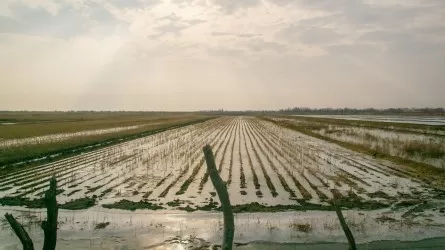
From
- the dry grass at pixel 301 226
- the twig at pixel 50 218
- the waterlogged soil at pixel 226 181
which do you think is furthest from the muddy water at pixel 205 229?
the twig at pixel 50 218

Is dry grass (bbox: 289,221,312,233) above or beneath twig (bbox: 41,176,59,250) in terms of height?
beneath

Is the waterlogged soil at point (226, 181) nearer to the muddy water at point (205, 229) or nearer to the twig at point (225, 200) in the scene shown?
the muddy water at point (205, 229)

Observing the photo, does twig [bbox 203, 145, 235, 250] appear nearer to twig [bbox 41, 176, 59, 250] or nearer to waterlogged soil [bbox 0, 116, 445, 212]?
twig [bbox 41, 176, 59, 250]

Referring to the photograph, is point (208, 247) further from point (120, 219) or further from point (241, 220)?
point (120, 219)

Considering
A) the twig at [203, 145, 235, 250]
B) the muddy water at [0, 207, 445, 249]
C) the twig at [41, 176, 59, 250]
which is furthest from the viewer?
the muddy water at [0, 207, 445, 249]

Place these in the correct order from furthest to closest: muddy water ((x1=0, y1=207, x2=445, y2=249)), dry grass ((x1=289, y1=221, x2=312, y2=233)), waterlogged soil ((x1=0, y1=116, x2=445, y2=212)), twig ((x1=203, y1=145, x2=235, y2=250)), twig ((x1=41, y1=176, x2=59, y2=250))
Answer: waterlogged soil ((x1=0, y1=116, x2=445, y2=212)) → dry grass ((x1=289, y1=221, x2=312, y2=233)) → muddy water ((x1=0, y1=207, x2=445, y2=249)) → twig ((x1=41, y1=176, x2=59, y2=250)) → twig ((x1=203, y1=145, x2=235, y2=250))

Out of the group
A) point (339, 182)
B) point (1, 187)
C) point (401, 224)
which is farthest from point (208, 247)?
point (1, 187)

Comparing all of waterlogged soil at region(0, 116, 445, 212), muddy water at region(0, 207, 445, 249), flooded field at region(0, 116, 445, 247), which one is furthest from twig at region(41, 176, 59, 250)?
waterlogged soil at region(0, 116, 445, 212)

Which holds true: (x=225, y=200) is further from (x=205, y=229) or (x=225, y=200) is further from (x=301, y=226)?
(x=301, y=226)
